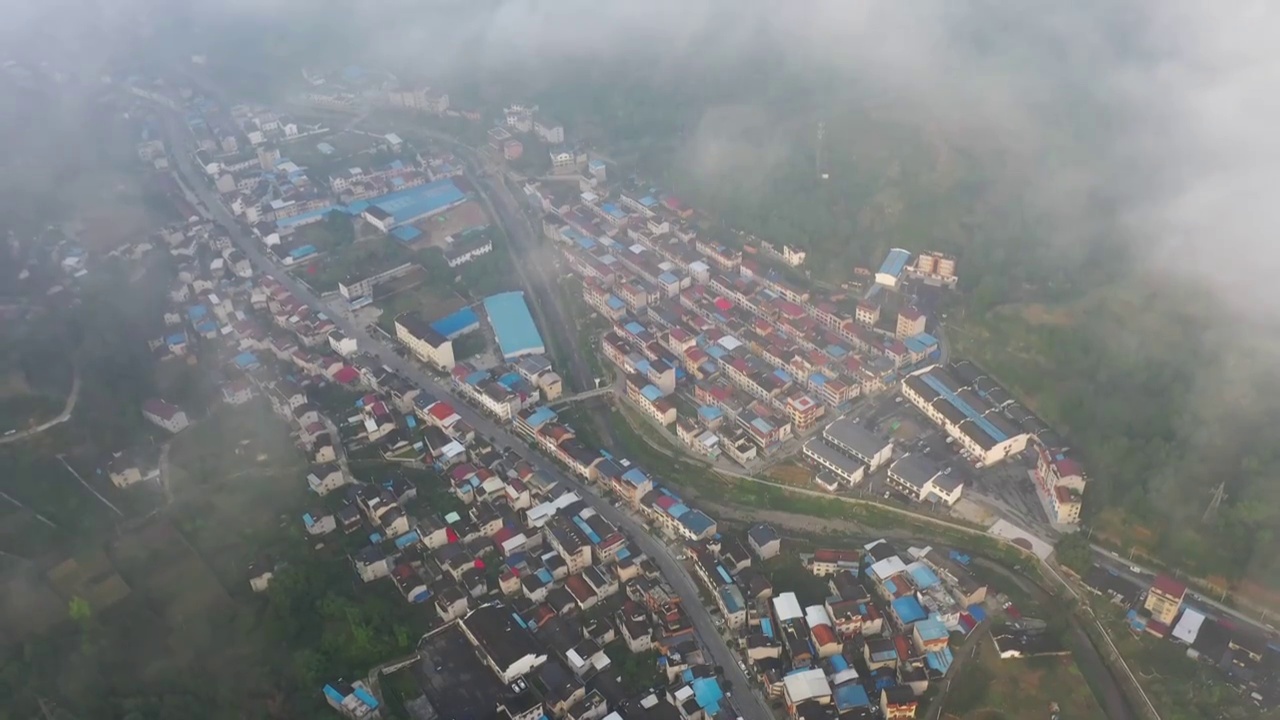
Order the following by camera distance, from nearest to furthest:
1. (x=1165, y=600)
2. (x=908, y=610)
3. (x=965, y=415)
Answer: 1. (x=1165, y=600)
2. (x=908, y=610)
3. (x=965, y=415)

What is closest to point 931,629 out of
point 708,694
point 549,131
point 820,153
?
point 708,694

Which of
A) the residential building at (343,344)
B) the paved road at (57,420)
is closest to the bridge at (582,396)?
the residential building at (343,344)

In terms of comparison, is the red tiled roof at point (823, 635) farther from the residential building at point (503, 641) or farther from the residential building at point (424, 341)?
the residential building at point (424, 341)

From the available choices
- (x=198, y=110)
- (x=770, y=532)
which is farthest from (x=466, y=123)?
(x=770, y=532)

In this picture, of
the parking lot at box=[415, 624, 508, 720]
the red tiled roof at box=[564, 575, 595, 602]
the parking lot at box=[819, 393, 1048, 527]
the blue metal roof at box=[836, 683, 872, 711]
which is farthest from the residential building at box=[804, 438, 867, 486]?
the parking lot at box=[415, 624, 508, 720]

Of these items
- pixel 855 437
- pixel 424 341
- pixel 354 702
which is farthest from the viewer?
pixel 424 341

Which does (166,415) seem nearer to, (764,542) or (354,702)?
(354,702)

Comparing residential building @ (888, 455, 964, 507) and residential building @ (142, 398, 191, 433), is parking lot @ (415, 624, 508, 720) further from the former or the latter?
residential building @ (888, 455, 964, 507)
